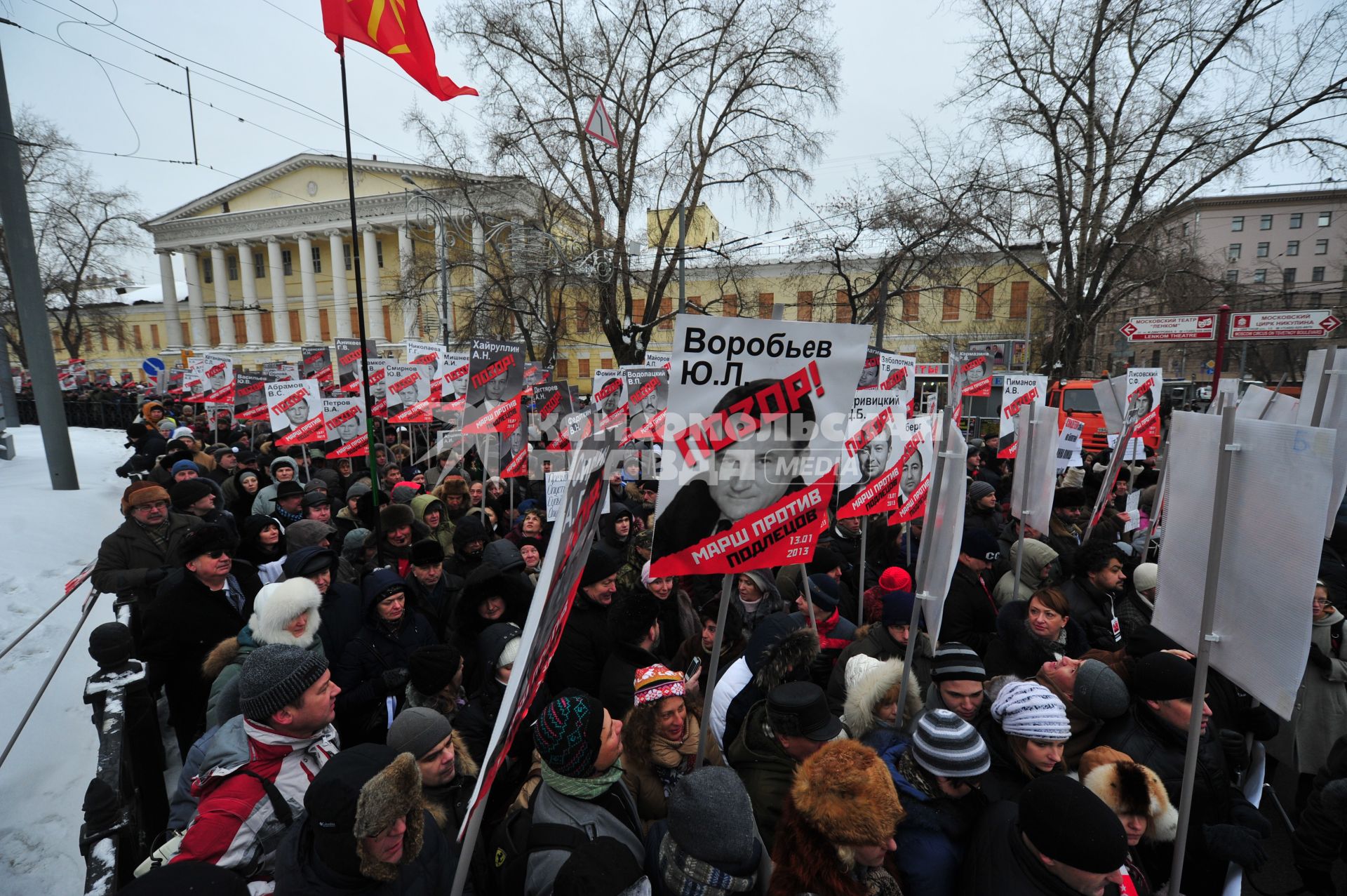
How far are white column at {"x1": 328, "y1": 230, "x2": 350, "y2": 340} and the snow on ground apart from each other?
42974 mm

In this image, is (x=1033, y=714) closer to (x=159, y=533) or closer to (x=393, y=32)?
(x=159, y=533)

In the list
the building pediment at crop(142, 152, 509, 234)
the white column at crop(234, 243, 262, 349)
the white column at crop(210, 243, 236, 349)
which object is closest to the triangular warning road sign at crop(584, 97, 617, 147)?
the building pediment at crop(142, 152, 509, 234)

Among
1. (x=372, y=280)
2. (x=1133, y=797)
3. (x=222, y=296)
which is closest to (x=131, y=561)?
(x=1133, y=797)

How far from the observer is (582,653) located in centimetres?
364

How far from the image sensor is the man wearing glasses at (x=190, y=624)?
359cm

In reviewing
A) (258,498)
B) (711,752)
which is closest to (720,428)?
(711,752)

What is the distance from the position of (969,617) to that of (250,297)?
58.7 metres

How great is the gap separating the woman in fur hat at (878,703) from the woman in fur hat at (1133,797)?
66cm

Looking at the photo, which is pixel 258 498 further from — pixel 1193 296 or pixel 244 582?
pixel 1193 296

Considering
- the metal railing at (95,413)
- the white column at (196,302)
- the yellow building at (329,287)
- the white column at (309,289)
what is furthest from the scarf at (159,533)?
the white column at (196,302)

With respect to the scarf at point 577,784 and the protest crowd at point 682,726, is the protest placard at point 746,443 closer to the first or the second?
the protest crowd at point 682,726

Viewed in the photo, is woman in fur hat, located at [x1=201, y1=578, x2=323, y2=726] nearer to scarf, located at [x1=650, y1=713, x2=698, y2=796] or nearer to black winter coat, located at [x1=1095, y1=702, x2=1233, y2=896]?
scarf, located at [x1=650, y1=713, x2=698, y2=796]

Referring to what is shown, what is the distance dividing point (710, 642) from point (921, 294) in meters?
35.3

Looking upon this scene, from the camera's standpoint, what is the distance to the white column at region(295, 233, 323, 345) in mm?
47281
